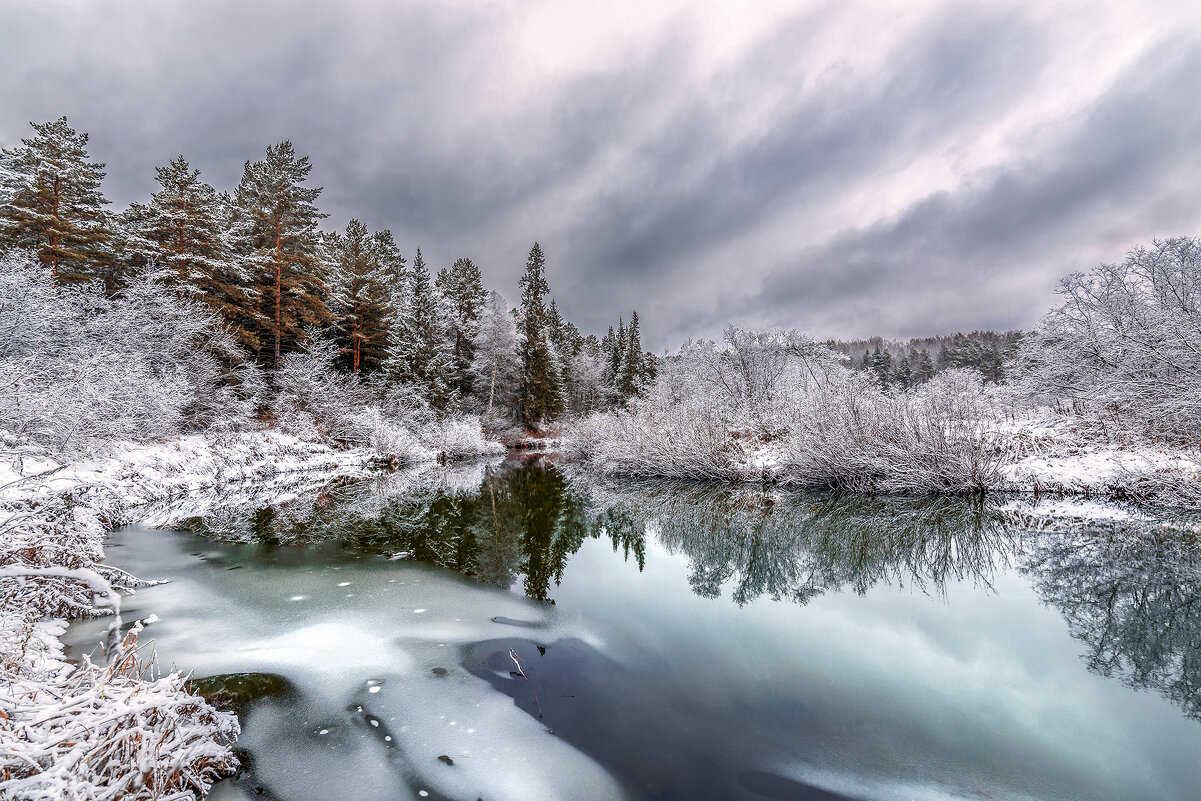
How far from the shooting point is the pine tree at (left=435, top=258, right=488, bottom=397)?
35.9 metres

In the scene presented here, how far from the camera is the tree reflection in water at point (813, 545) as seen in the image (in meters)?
6.45

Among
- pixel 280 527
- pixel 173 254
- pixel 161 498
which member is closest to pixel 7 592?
pixel 280 527

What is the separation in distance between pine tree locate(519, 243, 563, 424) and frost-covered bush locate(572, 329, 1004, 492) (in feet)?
28.2

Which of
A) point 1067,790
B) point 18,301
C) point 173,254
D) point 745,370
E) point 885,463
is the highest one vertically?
point 173,254

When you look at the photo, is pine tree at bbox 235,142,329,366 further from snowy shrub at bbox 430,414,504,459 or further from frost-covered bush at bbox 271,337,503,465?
snowy shrub at bbox 430,414,504,459

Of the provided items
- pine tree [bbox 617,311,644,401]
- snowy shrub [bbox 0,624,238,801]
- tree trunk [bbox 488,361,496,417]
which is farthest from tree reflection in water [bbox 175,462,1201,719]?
pine tree [bbox 617,311,644,401]

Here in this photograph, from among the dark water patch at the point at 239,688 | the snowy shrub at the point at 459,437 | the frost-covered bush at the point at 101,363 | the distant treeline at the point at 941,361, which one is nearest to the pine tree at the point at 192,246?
the frost-covered bush at the point at 101,363

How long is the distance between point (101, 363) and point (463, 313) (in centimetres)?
2628

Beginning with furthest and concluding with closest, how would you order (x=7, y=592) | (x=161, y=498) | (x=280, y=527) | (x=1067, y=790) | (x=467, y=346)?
(x=467, y=346) → (x=161, y=498) → (x=280, y=527) → (x=7, y=592) → (x=1067, y=790)

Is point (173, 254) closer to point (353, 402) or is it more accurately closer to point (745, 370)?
point (353, 402)

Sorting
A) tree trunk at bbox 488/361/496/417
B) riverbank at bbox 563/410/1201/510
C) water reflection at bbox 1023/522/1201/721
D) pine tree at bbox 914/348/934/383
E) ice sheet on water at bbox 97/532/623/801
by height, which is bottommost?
ice sheet on water at bbox 97/532/623/801

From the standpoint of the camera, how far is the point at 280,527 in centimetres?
1138

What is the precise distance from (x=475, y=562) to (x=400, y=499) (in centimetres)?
787

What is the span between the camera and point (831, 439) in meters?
16.0
